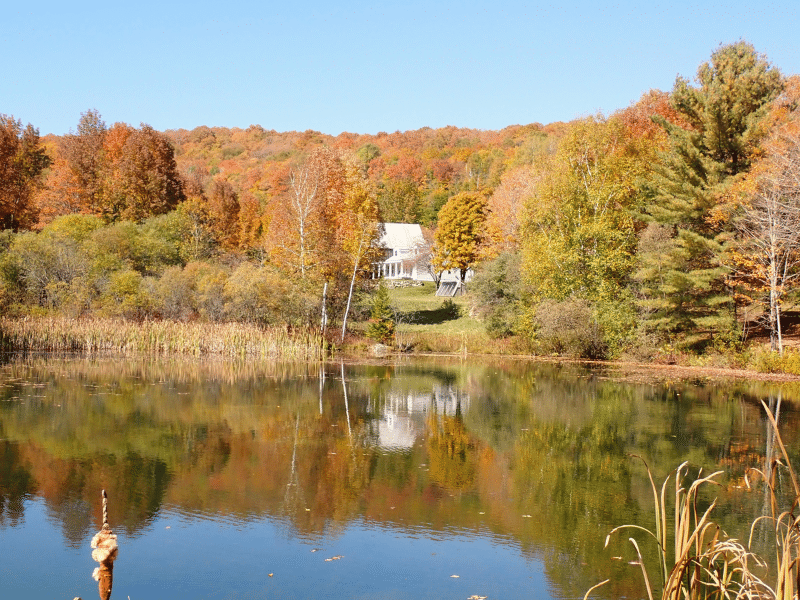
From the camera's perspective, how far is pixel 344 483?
11.2 m

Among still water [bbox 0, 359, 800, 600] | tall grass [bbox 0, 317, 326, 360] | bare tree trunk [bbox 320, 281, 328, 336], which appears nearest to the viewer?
still water [bbox 0, 359, 800, 600]

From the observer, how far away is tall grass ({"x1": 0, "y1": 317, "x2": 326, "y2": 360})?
97.7 ft

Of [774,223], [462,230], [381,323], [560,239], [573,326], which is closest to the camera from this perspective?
[774,223]

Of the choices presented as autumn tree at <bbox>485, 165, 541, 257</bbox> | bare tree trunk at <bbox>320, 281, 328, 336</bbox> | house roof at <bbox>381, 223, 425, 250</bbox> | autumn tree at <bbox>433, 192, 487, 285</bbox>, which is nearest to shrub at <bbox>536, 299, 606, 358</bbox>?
Result: bare tree trunk at <bbox>320, 281, 328, 336</bbox>

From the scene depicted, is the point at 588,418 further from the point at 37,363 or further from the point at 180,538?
the point at 37,363

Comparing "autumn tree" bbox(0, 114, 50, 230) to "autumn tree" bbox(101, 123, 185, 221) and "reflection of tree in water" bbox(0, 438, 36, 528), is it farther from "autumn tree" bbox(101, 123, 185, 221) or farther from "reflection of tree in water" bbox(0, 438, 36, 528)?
"reflection of tree in water" bbox(0, 438, 36, 528)

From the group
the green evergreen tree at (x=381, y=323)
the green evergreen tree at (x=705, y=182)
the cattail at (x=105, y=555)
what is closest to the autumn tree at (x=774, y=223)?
the green evergreen tree at (x=705, y=182)

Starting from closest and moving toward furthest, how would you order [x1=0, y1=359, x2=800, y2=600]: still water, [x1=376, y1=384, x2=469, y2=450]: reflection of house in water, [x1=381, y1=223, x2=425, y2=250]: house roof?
[x1=0, y1=359, x2=800, y2=600]: still water < [x1=376, y1=384, x2=469, y2=450]: reflection of house in water < [x1=381, y1=223, x2=425, y2=250]: house roof

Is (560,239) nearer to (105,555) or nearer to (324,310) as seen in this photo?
(324,310)

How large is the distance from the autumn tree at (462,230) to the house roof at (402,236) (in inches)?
450

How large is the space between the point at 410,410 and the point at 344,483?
773 cm

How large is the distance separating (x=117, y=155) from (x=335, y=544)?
182ft

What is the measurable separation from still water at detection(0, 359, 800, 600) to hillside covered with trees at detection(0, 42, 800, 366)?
30.9 feet

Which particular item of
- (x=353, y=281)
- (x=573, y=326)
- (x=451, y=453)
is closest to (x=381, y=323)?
(x=353, y=281)
